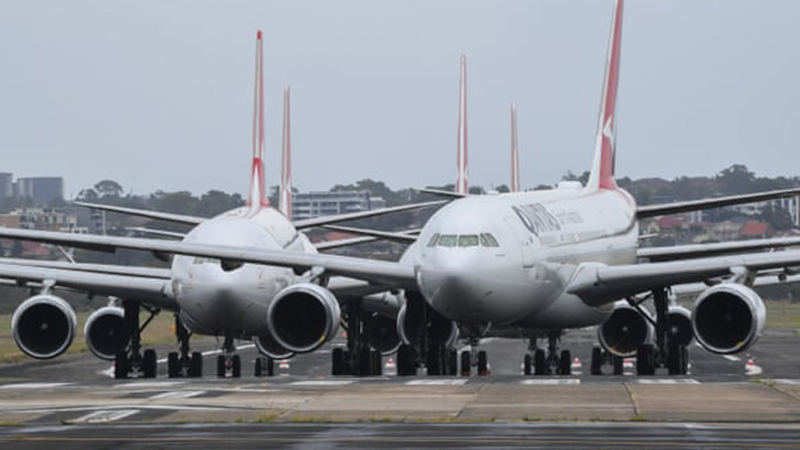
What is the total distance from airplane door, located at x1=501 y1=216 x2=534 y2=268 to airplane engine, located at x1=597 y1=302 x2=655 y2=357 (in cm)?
858

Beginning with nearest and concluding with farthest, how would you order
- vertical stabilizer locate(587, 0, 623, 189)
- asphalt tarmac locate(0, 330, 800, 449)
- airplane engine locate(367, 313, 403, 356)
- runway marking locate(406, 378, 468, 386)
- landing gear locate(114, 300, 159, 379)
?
asphalt tarmac locate(0, 330, 800, 449), runway marking locate(406, 378, 468, 386), landing gear locate(114, 300, 159, 379), vertical stabilizer locate(587, 0, 623, 189), airplane engine locate(367, 313, 403, 356)

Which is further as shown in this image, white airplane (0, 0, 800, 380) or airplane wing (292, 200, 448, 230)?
airplane wing (292, 200, 448, 230)

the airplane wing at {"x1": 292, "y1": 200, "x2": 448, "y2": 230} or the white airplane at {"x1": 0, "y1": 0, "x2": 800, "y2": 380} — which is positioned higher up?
the airplane wing at {"x1": 292, "y1": 200, "x2": 448, "y2": 230}

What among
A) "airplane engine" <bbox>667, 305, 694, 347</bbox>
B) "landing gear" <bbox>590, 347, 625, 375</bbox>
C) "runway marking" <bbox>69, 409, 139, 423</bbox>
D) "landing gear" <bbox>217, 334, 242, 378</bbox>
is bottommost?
"landing gear" <bbox>590, 347, 625, 375</bbox>

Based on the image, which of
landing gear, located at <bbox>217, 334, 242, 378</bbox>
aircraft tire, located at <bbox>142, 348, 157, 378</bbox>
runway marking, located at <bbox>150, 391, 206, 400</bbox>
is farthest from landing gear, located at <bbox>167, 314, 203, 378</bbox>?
runway marking, located at <bbox>150, 391, 206, 400</bbox>

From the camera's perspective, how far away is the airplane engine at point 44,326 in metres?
34.1

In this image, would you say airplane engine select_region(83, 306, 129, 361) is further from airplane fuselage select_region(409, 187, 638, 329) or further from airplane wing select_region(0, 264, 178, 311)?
airplane fuselage select_region(409, 187, 638, 329)

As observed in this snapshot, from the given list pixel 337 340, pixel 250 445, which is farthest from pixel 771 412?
pixel 337 340

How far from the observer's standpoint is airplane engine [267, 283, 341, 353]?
3206 cm

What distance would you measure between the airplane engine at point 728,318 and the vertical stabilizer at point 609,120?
44.0ft

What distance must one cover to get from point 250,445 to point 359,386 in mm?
9633

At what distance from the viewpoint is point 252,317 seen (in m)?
36.8

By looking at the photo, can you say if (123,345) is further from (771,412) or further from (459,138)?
(771,412)

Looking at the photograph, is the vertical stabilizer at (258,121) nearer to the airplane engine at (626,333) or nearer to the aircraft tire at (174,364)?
the aircraft tire at (174,364)
